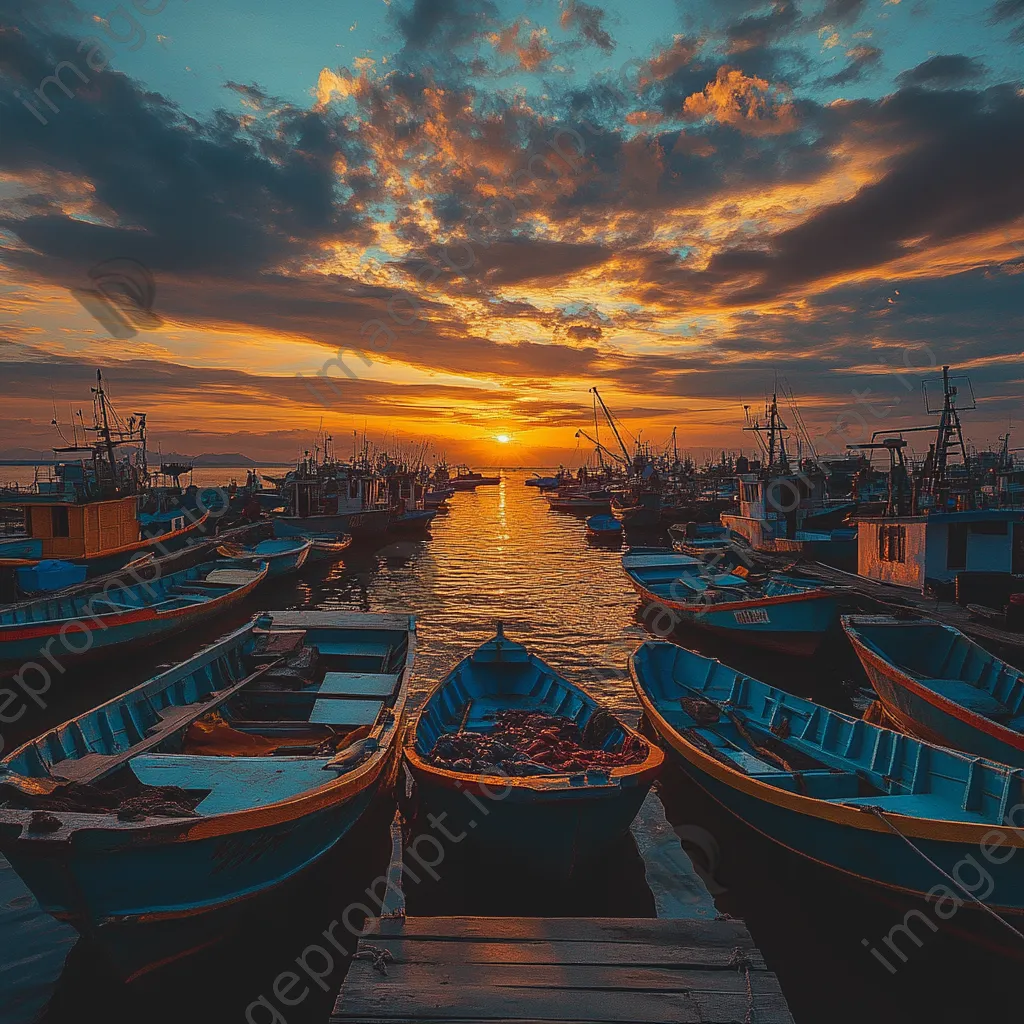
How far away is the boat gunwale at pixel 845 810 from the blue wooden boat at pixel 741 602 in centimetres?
820

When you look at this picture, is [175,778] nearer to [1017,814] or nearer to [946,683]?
[1017,814]

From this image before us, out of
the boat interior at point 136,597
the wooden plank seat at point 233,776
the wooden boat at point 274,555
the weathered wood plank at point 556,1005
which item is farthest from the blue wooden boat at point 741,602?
the wooden boat at point 274,555

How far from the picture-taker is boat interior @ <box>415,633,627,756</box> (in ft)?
35.0

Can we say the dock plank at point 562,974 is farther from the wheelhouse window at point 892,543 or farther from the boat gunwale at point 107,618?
the wheelhouse window at point 892,543

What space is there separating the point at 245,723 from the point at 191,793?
3226 millimetres

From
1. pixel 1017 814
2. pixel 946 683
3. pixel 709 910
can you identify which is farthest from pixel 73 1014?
pixel 946 683

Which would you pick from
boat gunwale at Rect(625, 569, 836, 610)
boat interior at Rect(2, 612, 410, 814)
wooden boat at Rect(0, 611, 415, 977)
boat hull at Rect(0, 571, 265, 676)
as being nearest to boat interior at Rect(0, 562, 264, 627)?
A: boat hull at Rect(0, 571, 265, 676)

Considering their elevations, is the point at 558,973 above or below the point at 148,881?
below

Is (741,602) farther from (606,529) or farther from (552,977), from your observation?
(606,529)

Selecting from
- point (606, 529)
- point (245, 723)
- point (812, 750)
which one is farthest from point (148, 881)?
point (606, 529)

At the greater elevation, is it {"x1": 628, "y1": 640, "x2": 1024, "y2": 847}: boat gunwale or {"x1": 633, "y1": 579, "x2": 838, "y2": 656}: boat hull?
{"x1": 628, "y1": 640, "x2": 1024, "y2": 847}: boat gunwale

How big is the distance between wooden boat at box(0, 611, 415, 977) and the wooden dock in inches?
69.9

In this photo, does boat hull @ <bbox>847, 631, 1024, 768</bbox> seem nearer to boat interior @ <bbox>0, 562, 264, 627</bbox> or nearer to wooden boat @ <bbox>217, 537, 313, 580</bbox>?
boat interior @ <bbox>0, 562, 264, 627</bbox>

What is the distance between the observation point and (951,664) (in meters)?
13.6
